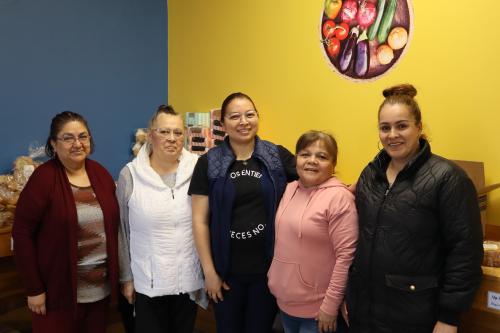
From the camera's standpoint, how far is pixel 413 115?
123cm

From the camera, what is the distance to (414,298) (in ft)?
3.87

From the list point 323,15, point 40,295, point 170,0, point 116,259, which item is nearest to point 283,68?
point 323,15

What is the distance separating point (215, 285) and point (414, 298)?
79cm

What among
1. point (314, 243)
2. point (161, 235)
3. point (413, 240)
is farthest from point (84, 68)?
point (413, 240)

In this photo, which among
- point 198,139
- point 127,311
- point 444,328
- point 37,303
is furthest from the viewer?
point 198,139

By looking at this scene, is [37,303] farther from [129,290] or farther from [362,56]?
[362,56]

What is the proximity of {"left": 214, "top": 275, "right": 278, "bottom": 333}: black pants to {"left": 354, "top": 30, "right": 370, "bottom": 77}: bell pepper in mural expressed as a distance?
1.22m

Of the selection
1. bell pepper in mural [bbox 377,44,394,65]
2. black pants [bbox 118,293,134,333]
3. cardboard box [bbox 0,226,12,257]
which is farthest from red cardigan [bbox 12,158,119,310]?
bell pepper in mural [bbox 377,44,394,65]

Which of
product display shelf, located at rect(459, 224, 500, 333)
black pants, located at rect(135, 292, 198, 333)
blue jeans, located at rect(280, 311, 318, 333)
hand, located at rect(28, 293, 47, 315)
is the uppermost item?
product display shelf, located at rect(459, 224, 500, 333)

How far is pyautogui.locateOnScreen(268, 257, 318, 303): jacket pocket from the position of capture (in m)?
1.44

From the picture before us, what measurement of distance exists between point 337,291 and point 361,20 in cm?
144

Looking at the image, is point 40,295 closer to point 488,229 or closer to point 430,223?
point 430,223

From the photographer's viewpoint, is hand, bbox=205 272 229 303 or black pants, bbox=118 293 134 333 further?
black pants, bbox=118 293 134 333

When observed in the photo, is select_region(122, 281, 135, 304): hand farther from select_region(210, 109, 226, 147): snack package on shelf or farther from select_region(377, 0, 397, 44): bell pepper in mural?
select_region(377, 0, 397, 44): bell pepper in mural
